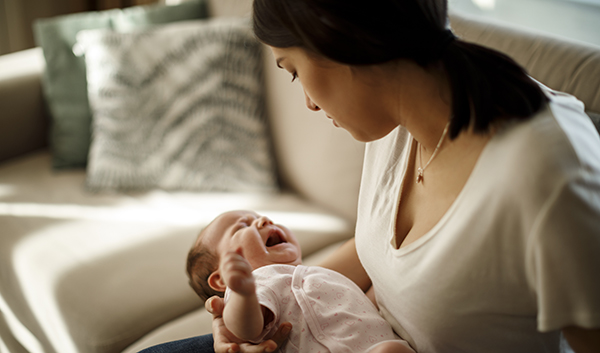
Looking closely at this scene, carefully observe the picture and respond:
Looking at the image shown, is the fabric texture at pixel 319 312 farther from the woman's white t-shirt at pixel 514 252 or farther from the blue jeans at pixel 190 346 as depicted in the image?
the blue jeans at pixel 190 346

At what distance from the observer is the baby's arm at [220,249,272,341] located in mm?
772

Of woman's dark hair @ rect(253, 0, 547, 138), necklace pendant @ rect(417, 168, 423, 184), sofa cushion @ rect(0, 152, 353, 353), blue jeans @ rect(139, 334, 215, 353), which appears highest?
woman's dark hair @ rect(253, 0, 547, 138)

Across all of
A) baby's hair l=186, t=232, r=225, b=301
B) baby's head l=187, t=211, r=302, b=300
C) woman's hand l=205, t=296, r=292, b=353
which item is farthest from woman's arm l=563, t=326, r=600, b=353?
baby's hair l=186, t=232, r=225, b=301

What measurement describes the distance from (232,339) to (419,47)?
637 millimetres

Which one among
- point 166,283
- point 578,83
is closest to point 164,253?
point 166,283

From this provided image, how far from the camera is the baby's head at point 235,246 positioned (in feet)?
3.81

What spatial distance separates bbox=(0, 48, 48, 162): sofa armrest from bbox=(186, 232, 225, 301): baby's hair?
140 centimetres

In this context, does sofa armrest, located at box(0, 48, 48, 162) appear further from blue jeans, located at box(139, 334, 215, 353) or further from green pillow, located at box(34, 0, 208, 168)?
blue jeans, located at box(139, 334, 215, 353)

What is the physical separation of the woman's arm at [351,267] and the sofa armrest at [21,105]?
1.68 metres

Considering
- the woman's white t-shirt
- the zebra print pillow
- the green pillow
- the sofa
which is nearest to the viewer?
the woman's white t-shirt

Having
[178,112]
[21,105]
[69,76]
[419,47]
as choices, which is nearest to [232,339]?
[419,47]

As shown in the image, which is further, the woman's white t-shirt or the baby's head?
the baby's head

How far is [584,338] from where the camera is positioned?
70 cm

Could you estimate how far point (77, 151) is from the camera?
210cm
